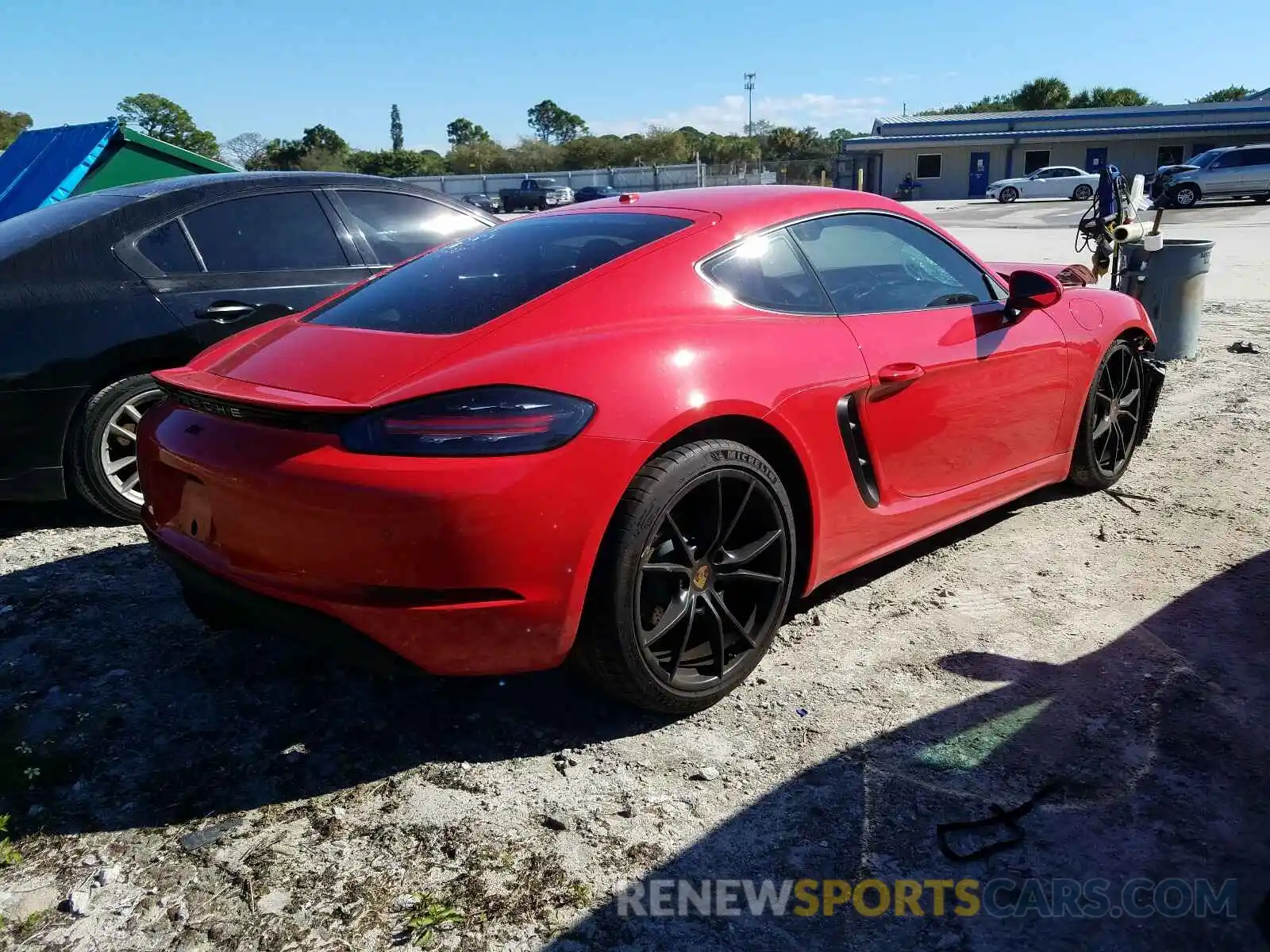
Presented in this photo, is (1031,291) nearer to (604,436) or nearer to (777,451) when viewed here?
(777,451)

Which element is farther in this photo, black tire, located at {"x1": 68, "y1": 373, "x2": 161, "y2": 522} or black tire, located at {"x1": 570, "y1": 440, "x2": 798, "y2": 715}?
black tire, located at {"x1": 68, "y1": 373, "x2": 161, "y2": 522}

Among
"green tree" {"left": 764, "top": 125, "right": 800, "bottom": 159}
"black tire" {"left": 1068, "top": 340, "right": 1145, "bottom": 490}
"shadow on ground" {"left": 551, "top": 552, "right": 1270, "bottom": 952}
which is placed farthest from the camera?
"green tree" {"left": 764, "top": 125, "right": 800, "bottom": 159}

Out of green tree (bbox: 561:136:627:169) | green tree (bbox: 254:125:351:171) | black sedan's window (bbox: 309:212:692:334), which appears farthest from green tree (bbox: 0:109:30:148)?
black sedan's window (bbox: 309:212:692:334)

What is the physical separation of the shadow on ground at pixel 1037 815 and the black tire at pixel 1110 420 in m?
1.43

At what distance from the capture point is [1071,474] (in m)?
4.39

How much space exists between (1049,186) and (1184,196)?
8.91 m

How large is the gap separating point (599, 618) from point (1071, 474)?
9.46 feet

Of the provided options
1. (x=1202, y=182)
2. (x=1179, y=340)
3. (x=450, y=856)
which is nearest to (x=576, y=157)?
(x=1202, y=182)

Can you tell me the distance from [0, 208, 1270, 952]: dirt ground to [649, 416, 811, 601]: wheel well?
385 mm

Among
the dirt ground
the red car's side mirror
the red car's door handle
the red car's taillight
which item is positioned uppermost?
the red car's side mirror

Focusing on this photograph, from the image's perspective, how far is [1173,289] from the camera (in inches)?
286

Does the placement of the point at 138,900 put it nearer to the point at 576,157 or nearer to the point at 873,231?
the point at 873,231

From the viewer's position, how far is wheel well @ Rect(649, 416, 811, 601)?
2.64m
